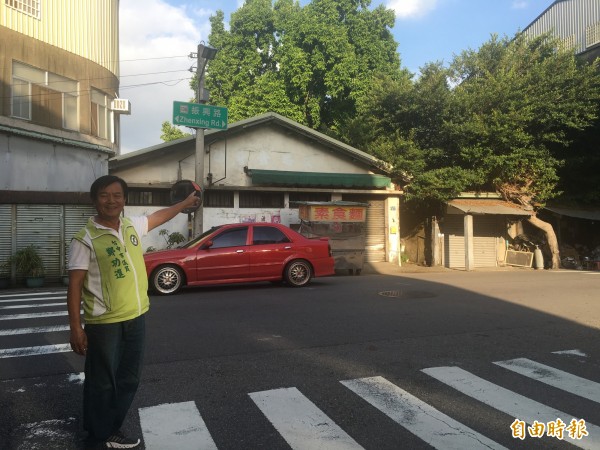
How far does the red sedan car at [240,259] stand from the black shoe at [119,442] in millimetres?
7536

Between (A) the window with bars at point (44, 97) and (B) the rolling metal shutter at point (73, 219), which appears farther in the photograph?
(A) the window with bars at point (44, 97)

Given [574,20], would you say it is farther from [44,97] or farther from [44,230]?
[44,230]

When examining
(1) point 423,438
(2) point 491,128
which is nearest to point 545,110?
(2) point 491,128

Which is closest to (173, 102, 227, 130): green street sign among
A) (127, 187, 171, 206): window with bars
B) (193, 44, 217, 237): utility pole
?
(193, 44, 217, 237): utility pole

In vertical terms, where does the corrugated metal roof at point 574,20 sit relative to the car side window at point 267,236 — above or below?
above

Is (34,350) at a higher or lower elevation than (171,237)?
lower

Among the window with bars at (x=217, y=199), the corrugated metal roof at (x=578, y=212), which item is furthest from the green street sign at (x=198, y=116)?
the corrugated metal roof at (x=578, y=212)

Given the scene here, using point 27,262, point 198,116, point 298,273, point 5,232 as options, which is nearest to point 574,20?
point 198,116

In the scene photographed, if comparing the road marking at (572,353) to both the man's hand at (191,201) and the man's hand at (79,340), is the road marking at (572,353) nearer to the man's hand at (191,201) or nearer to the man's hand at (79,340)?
the man's hand at (191,201)

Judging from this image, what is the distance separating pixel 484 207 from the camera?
20.0 metres

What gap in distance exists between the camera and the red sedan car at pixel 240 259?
10992 millimetres

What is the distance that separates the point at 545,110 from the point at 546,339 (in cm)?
1477

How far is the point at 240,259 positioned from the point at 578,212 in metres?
16.8

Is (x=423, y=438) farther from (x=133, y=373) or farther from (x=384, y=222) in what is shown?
(x=384, y=222)
